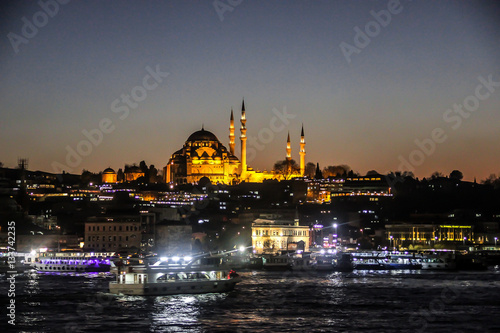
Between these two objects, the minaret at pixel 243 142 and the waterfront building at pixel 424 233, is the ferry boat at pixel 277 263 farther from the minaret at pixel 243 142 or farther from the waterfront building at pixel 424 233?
the minaret at pixel 243 142

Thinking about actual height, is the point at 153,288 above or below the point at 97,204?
below

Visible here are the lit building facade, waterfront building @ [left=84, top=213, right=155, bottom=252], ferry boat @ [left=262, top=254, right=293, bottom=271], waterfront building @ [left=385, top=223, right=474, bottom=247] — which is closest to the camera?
ferry boat @ [left=262, top=254, right=293, bottom=271]

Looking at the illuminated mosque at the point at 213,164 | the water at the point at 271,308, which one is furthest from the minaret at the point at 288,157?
the water at the point at 271,308

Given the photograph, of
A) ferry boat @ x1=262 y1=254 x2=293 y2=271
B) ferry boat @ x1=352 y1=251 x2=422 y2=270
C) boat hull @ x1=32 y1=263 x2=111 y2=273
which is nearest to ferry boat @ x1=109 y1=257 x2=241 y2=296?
boat hull @ x1=32 y1=263 x2=111 y2=273

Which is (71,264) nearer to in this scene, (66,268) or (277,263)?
→ (66,268)

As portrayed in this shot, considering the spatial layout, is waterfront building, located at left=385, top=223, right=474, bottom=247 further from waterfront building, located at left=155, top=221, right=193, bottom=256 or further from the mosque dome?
the mosque dome

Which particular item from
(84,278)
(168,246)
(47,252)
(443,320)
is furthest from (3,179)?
(443,320)

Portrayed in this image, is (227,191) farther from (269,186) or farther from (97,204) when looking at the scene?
(97,204)
